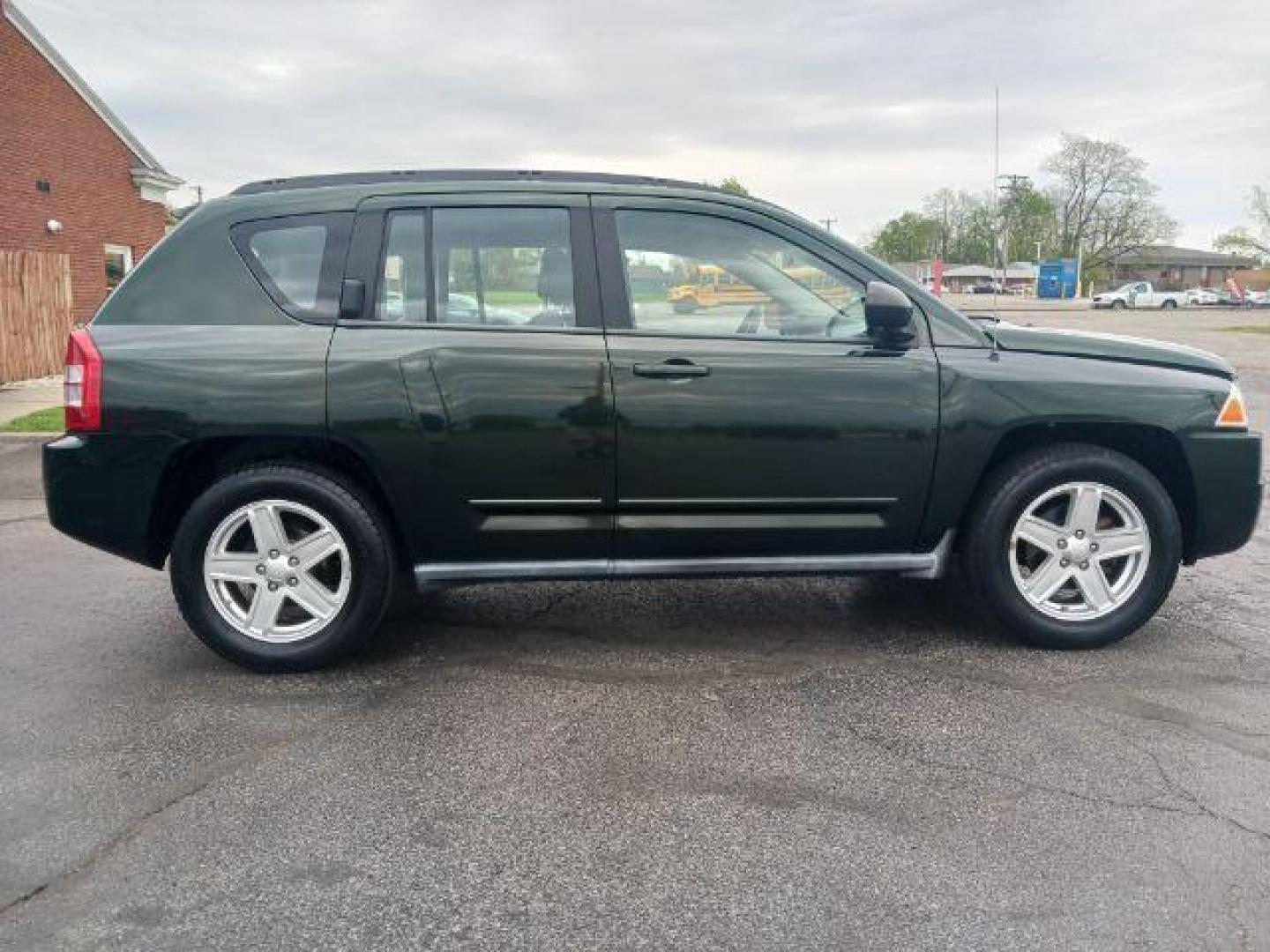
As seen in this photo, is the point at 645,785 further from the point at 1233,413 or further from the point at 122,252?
the point at 122,252

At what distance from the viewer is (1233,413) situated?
4090 millimetres

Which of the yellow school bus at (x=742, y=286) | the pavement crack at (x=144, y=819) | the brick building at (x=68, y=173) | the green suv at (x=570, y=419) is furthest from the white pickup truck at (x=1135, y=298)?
the pavement crack at (x=144, y=819)

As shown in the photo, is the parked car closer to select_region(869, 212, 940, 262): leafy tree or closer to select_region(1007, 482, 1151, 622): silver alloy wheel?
select_region(869, 212, 940, 262): leafy tree

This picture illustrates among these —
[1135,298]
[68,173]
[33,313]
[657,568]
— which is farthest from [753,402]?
[1135,298]

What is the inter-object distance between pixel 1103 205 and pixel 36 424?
94.5 meters

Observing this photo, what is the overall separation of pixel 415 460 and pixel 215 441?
0.78 m

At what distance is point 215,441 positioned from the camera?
3830 millimetres

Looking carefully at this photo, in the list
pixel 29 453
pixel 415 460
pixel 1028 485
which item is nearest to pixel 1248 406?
pixel 1028 485

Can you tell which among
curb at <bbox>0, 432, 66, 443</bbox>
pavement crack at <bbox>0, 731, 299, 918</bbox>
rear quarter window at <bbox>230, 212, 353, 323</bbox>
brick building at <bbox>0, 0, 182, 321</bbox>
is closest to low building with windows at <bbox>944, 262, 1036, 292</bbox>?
brick building at <bbox>0, 0, 182, 321</bbox>

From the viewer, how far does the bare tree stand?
8656 cm

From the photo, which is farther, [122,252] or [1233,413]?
[122,252]

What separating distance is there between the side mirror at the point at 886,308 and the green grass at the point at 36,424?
366 inches

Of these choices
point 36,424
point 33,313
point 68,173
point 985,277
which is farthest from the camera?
point 985,277

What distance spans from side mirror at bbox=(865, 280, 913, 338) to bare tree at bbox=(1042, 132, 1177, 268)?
9406cm
